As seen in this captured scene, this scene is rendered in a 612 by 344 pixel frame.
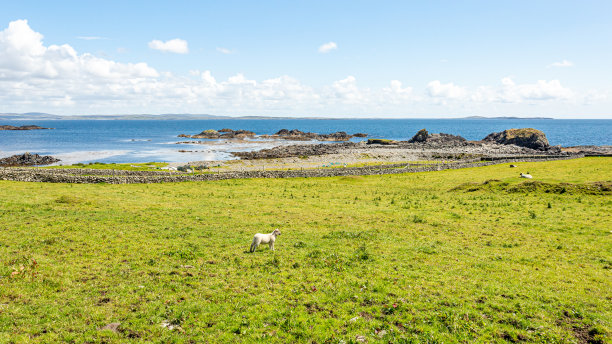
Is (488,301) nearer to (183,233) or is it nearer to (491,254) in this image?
(491,254)

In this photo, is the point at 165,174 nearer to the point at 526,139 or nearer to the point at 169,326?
the point at 169,326

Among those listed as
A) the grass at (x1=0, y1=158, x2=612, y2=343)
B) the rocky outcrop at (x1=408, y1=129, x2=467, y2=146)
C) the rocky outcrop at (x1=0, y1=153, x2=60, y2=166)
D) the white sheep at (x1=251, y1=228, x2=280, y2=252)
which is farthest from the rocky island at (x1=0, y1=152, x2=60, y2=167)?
the rocky outcrop at (x1=408, y1=129, x2=467, y2=146)

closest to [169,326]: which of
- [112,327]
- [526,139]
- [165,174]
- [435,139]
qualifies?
[112,327]

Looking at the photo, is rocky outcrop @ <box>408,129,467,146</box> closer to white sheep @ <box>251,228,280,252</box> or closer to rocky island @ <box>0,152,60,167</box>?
rocky island @ <box>0,152,60,167</box>

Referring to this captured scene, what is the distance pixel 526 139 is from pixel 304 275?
578 feet

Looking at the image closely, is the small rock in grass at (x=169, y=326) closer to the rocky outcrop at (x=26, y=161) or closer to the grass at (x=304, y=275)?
the grass at (x=304, y=275)

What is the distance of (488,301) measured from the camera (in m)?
14.5

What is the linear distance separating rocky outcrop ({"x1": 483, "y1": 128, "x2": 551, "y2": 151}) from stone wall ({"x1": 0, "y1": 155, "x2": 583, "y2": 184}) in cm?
6325

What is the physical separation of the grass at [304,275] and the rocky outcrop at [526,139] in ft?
457

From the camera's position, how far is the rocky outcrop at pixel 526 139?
151750 mm

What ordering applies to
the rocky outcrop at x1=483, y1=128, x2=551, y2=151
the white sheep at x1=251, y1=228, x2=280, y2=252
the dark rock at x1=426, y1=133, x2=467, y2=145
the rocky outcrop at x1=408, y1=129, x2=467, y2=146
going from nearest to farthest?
the white sheep at x1=251, y1=228, x2=280, y2=252, the rocky outcrop at x1=483, y1=128, x2=551, y2=151, the dark rock at x1=426, y1=133, x2=467, y2=145, the rocky outcrop at x1=408, y1=129, x2=467, y2=146

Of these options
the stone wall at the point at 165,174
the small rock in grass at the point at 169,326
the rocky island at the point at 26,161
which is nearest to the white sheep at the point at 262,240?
the small rock in grass at the point at 169,326

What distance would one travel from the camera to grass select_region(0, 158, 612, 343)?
40.2 ft

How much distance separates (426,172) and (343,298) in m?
67.6
